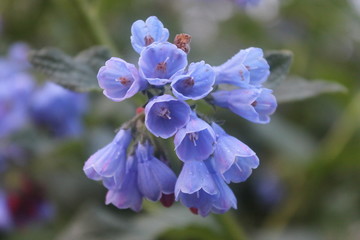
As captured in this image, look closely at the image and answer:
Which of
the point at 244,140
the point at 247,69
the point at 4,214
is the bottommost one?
the point at 4,214

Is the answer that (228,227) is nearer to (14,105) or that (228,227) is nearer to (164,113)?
(164,113)

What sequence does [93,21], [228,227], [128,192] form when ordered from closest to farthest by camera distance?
[128,192] < [228,227] < [93,21]

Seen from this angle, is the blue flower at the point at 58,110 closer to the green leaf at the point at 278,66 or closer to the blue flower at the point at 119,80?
the green leaf at the point at 278,66

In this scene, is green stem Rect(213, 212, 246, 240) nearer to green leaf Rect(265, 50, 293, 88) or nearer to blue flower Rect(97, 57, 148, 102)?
green leaf Rect(265, 50, 293, 88)

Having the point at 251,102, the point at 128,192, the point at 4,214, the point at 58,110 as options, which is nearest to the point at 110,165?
the point at 128,192

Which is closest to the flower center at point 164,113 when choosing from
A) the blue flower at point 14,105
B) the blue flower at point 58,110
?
the blue flower at point 58,110

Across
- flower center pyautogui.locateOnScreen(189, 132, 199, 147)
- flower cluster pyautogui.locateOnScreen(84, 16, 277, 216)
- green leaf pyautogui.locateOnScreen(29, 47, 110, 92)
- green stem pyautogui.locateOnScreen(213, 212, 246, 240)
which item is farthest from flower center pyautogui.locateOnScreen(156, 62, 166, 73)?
green stem pyautogui.locateOnScreen(213, 212, 246, 240)

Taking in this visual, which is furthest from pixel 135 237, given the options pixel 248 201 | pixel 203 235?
pixel 248 201
